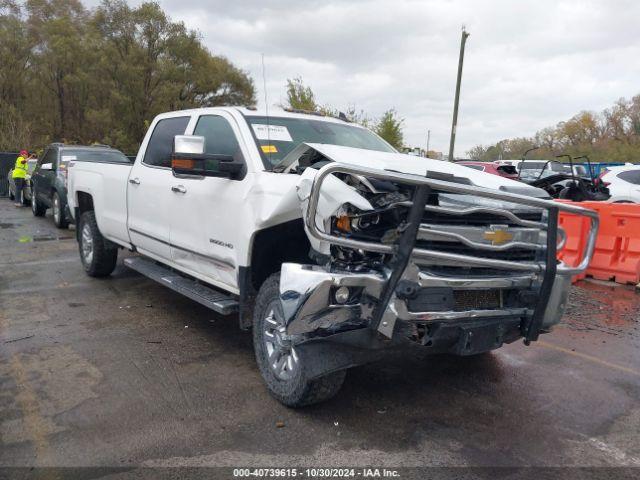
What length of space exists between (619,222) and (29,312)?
7364 mm

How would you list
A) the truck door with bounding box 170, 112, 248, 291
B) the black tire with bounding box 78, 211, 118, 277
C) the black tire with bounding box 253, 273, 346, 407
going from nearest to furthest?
the black tire with bounding box 253, 273, 346, 407, the truck door with bounding box 170, 112, 248, 291, the black tire with bounding box 78, 211, 118, 277

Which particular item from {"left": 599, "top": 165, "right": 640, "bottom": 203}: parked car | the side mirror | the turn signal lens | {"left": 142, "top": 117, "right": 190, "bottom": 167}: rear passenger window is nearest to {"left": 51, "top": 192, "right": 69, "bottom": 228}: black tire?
{"left": 142, "top": 117, "right": 190, "bottom": 167}: rear passenger window

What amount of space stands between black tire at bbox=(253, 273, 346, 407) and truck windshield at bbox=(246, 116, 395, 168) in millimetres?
1005

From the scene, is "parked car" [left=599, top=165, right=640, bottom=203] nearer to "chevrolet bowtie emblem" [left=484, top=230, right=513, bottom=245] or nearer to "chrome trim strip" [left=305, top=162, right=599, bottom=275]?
"chevrolet bowtie emblem" [left=484, top=230, right=513, bottom=245]

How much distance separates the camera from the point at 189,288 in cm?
465

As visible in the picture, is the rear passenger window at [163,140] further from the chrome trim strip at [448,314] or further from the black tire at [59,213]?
the black tire at [59,213]

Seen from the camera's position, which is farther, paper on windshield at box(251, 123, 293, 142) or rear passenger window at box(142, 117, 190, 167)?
rear passenger window at box(142, 117, 190, 167)

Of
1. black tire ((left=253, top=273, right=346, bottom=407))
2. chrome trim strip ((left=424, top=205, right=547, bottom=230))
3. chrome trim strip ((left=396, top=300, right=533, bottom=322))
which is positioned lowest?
black tire ((left=253, top=273, right=346, bottom=407))

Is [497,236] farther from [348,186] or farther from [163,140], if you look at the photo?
[163,140]

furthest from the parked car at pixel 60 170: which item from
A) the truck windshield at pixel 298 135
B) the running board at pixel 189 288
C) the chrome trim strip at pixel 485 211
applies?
the chrome trim strip at pixel 485 211

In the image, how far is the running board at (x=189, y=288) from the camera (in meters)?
4.12

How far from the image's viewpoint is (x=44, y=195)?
42.5ft

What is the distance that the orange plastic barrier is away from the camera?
733 cm

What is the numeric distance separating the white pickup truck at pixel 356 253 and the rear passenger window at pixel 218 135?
34 millimetres
